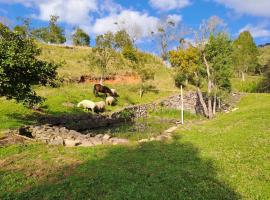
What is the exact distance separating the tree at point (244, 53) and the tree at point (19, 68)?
227 ft

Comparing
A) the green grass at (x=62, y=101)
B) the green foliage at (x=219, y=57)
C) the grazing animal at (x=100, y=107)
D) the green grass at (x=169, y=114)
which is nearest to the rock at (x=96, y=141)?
the green grass at (x=62, y=101)

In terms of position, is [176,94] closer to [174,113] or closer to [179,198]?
[174,113]

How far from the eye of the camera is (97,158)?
17125mm

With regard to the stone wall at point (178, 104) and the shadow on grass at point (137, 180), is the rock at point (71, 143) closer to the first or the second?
the shadow on grass at point (137, 180)

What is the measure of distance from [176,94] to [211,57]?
37.5 ft

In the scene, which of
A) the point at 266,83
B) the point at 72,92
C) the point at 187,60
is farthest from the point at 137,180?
the point at 266,83

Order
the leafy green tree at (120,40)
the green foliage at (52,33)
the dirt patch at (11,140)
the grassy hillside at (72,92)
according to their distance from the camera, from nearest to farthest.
Result: 1. the dirt patch at (11,140)
2. the grassy hillside at (72,92)
3. the leafy green tree at (120,40)
4. the green foliage at (52,33)

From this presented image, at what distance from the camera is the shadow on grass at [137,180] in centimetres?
1199

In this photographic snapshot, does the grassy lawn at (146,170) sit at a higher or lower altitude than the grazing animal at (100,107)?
lower

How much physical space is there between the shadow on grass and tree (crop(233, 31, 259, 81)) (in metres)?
73.0

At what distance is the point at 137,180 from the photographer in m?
13.3

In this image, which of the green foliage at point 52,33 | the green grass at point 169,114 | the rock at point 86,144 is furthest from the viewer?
the green foliage at point 52,33

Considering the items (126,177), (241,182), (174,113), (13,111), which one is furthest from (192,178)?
(174,113)

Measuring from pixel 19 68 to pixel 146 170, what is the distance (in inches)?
516
